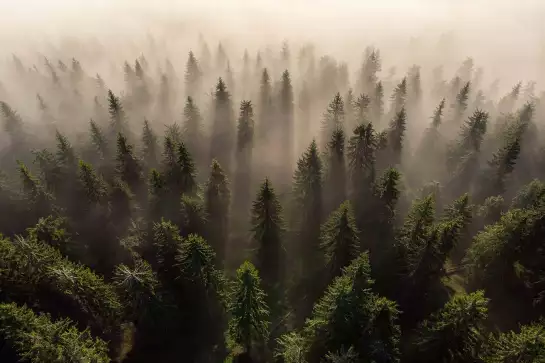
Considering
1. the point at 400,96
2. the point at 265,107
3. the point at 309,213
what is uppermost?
the point at 400,96

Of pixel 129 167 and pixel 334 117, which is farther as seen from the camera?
pixel 334 117

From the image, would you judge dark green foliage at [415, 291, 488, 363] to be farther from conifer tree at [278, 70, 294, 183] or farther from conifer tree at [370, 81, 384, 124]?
conifer tree at [370, 81, 384, 124]

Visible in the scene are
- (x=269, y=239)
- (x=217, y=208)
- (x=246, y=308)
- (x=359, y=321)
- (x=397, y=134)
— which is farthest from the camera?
(x=397, y=134)

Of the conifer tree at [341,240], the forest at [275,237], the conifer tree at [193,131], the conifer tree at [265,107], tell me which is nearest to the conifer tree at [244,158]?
the forest at [275,237]

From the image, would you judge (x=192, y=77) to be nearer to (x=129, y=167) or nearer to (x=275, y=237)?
(x=129, y=167)

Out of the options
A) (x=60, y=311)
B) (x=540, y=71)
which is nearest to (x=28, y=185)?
(x=60, y=311)

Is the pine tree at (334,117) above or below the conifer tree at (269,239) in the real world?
above

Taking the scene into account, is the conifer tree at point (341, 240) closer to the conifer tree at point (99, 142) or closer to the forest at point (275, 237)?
the forest at point (275, 237)

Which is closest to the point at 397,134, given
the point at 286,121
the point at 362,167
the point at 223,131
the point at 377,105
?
the point at 362,167
